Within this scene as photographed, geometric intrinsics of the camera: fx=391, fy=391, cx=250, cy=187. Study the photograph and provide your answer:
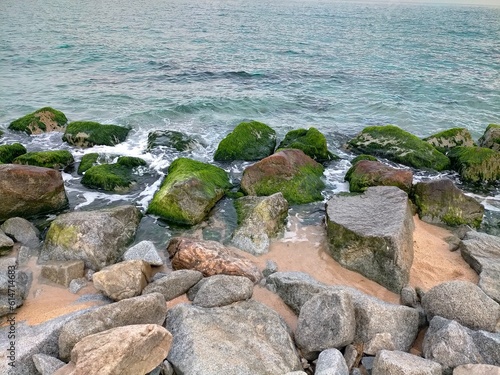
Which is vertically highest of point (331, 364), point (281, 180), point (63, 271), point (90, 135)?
point (331, 364)

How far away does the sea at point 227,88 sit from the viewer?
39.8 ft

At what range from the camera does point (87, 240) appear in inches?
280

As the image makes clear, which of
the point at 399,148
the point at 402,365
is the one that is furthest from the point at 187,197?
the point at 399,148

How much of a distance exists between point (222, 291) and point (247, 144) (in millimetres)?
7467

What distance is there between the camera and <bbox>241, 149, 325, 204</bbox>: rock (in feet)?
32.2

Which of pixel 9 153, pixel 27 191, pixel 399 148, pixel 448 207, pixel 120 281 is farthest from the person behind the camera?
pixel 399 148

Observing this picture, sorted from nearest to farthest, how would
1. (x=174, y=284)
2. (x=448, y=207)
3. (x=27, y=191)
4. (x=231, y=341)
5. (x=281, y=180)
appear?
(x=231, y=341), (x=174, y=284), (x=27, y=191), (x=448, y=207), (x=281, y=180)

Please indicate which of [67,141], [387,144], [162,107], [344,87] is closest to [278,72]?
[344,87]

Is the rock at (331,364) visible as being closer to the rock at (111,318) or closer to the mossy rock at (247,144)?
the rock at (111,318)

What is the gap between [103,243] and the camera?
723 centimetres

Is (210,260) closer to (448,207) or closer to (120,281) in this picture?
(120,281)

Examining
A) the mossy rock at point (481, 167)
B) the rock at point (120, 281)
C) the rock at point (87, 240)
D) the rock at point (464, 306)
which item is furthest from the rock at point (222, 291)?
the mossy rock at point (481, 167)

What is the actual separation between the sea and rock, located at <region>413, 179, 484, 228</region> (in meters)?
0.59

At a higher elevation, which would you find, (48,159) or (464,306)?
(464,306)
